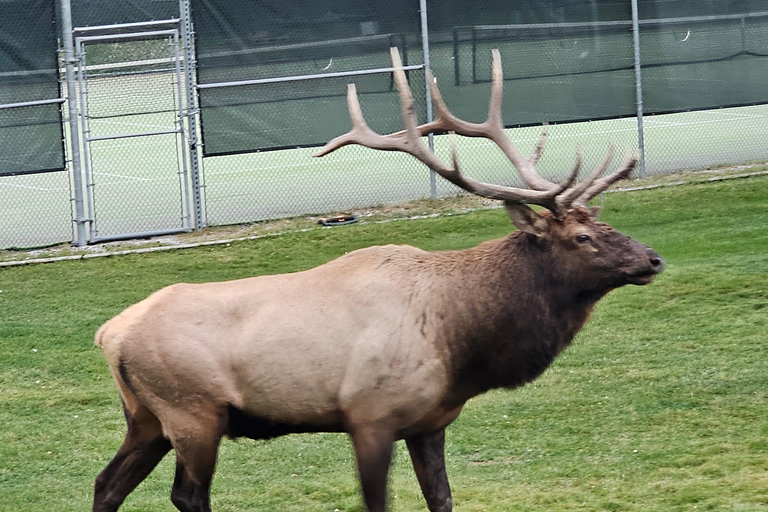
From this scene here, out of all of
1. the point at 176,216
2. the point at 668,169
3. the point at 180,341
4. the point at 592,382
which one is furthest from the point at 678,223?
the point at 180,341

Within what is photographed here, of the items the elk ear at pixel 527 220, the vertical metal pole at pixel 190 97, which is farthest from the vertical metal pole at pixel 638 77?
the elk ear at pixel 527 220

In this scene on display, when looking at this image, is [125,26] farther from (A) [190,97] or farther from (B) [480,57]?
(B) [480,57]

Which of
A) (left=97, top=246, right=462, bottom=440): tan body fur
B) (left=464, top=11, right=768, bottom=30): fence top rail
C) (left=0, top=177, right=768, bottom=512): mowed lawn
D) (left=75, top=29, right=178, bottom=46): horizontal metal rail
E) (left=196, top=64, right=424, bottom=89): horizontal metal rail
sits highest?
(left=464, top=11, right=768, bottom=30): fence top rail

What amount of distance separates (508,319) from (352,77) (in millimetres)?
8305

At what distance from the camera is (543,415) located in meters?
7.67

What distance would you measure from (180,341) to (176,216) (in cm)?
994

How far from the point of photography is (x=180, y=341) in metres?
5.51

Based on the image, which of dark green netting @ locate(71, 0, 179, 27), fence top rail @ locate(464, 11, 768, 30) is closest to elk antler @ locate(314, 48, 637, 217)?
dark green netting @ locate(71, 0, 179, 27)

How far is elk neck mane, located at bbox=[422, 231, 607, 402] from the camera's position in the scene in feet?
18.3

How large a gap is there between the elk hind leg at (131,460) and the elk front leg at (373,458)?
3.66 feet

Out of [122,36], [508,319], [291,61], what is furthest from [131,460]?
[291,61]

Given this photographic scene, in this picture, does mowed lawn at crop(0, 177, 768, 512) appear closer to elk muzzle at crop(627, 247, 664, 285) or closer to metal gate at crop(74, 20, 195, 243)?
elk muzzle at crop(627, 247, 664, 285)

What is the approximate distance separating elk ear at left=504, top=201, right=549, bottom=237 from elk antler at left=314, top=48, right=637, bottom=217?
0.14 feet

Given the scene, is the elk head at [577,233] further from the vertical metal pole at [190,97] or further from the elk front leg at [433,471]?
the vertical metal pole at [190,97]
